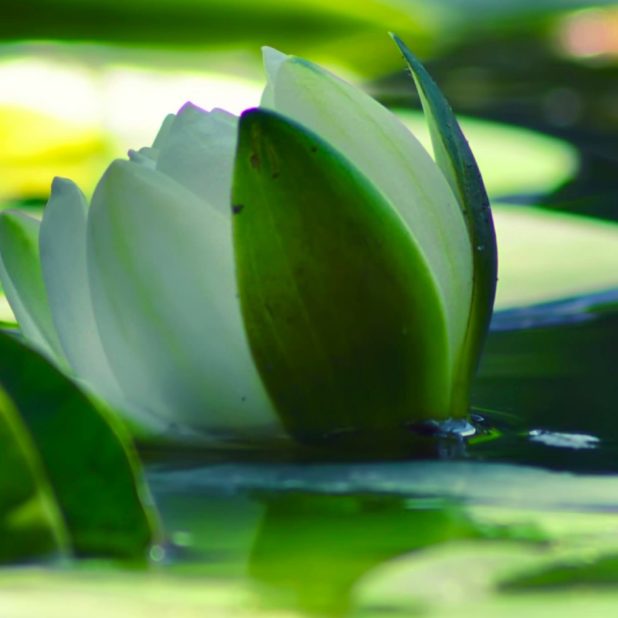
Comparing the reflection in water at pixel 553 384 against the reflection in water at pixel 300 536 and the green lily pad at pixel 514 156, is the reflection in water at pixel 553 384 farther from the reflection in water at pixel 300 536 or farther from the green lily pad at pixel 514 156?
the green lily pad at pixel 514 156

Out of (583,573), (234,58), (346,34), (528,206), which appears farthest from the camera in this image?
(346,34)

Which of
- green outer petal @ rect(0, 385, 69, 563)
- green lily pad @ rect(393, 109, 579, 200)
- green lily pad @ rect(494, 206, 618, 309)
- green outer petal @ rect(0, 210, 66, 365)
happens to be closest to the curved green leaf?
green outer petal @ rect(0, 385, 69, 563)

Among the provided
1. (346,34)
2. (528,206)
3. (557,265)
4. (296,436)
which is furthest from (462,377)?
(346,34)

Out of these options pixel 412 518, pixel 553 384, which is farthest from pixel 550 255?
pixel 412 518

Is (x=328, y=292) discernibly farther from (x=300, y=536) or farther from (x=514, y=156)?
(x=514, y=156)

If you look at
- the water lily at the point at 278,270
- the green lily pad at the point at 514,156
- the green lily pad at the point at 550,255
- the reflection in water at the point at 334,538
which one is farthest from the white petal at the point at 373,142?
the green lily pad at the point at 514,156

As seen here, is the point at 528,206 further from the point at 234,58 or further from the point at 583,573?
the point at 234,58

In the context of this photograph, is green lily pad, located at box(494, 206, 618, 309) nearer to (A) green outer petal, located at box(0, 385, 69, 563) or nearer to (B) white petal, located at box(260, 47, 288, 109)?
(B) white petal, located at box(260, 47, 288, 109)
